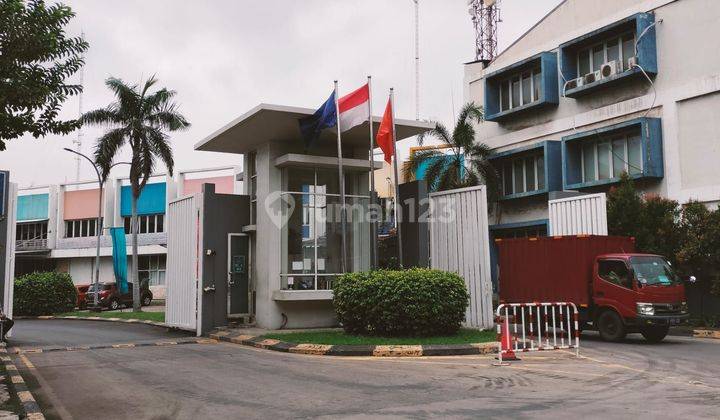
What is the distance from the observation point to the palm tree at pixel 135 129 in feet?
100

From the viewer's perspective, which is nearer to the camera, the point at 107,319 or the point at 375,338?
the point at 375,338

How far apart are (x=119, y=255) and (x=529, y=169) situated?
68.4 ft

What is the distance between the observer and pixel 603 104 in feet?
85.1

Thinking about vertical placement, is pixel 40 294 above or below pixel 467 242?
below

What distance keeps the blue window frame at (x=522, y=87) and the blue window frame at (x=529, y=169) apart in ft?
5.92

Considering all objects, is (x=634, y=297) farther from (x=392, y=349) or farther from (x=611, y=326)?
(x=392, y=349)

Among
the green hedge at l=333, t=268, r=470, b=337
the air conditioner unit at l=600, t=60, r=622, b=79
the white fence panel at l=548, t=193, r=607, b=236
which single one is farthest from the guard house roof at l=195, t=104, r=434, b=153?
the air conditioner unit at l=600, t=60, r=622, b=79

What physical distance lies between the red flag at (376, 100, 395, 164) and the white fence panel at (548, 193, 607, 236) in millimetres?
6116

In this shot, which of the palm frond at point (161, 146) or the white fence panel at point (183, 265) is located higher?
the palm frond at point (161, 146)

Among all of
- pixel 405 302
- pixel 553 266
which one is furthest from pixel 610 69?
pixel 405 302

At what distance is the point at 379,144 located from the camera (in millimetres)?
15945

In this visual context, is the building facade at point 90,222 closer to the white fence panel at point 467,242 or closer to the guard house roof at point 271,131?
the guard house roof at point 271,131

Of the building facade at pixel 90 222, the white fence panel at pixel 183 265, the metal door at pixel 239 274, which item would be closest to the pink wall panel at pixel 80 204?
the building facade at pixel 90 222

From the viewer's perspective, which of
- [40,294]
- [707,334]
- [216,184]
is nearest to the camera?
[707,334]
